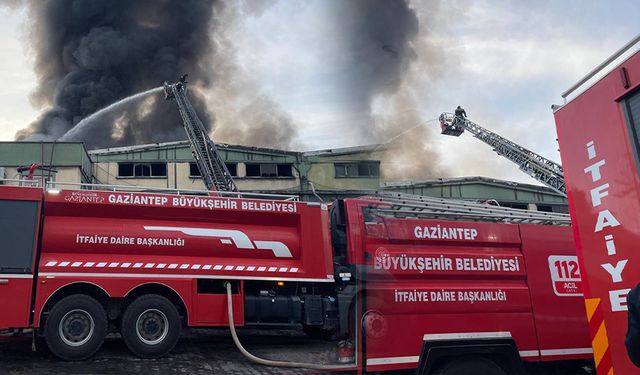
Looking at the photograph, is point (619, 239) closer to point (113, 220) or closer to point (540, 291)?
point (540, 291)

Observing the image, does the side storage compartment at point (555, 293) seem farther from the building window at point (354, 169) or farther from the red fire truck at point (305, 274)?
the building window at point (354, 169)

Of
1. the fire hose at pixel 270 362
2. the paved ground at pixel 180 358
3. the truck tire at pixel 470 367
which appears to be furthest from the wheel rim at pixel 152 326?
the truck tire at pixel 470 367

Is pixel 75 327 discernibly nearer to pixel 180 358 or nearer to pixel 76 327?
pixel 76 327

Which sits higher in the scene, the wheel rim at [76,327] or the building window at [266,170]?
the building window at [266,170]

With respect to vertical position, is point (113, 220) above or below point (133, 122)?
below

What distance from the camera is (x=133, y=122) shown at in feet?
139

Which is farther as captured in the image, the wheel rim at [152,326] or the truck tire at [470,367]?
the wheel rim at [152,326]

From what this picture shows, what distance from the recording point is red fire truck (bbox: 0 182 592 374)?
502 cm

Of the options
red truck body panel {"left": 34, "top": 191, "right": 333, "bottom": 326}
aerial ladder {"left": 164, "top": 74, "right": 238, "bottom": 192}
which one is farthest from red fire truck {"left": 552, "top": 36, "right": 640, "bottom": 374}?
aerial ladder {"left": 164, "top": 74, "right": 238, "bottom": 192}

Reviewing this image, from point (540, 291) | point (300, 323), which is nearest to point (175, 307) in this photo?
point (300, 323)

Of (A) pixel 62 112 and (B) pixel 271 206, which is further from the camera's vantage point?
(A) pixel 62 112

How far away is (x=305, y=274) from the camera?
24.5ft

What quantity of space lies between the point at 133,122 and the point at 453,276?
135ft

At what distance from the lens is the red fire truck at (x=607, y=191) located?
2.91 meters
